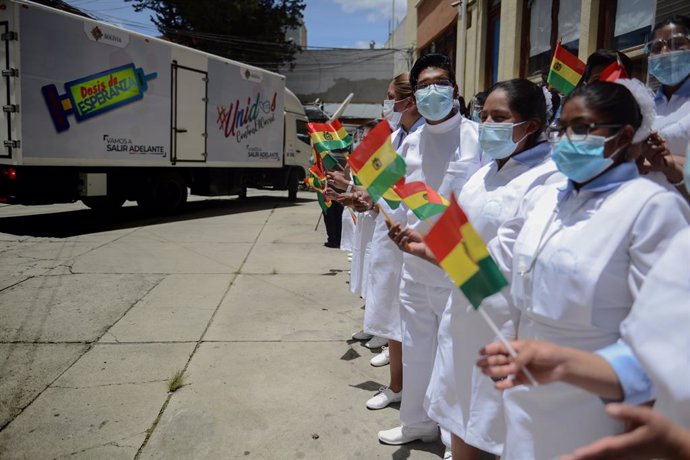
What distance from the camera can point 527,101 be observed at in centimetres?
219

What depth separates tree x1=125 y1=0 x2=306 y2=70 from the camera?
26.7 m

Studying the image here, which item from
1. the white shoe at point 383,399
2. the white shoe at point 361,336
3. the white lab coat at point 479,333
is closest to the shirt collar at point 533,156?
the white lab coat at point 479,333

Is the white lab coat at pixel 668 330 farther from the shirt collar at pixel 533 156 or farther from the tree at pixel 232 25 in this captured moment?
the tree at pixel 232 25

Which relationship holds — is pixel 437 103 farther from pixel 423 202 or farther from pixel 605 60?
pixel 605 60

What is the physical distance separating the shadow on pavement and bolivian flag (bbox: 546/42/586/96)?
8.18 m

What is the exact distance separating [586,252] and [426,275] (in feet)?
4.02

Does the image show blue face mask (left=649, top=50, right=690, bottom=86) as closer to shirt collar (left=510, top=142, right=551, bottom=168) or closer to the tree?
shirt collar (left=510, top=142, right=551, bottom=168)

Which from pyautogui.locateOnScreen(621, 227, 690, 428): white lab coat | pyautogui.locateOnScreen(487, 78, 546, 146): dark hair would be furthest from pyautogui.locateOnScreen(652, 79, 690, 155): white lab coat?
pyautogui.locateOnScreen(621, 227, 690, 428): white lab coat

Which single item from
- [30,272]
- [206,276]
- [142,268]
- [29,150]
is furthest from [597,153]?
[29,150]

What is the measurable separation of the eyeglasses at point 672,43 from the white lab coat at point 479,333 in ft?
3.17

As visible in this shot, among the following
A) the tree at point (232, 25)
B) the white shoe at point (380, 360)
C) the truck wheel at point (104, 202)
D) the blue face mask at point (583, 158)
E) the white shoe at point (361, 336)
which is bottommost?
the white shoe at point (380, 360)

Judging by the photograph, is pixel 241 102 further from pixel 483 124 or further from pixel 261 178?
pixel 483 124

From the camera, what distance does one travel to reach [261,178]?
15.0 m

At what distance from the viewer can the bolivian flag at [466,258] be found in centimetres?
Answer: 136
